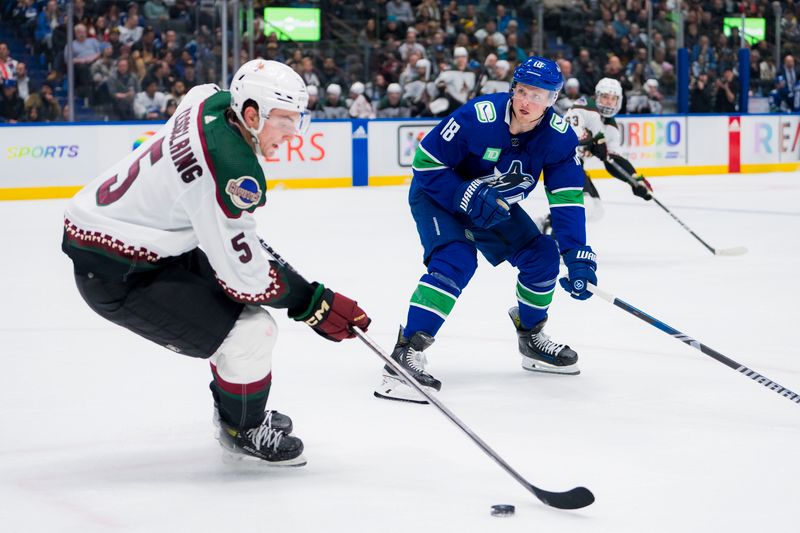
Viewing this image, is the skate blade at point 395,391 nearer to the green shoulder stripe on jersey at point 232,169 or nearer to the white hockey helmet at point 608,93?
the green shoulder stripe on jersey at point 232,169

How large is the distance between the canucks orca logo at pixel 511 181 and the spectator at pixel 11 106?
7528 millimetres

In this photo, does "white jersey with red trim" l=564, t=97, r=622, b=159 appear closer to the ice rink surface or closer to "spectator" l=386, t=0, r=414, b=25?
the ice rink surface

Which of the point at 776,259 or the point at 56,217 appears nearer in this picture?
the point at 776,259

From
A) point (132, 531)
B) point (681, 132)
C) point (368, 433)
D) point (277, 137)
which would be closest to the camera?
point (132, 531)

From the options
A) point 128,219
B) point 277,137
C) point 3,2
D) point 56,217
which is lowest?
point 56,217

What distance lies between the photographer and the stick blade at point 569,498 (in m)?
2.63

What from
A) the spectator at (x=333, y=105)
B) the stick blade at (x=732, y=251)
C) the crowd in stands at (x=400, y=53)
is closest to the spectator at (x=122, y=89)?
the crowd in stands at (x=400, y=53)

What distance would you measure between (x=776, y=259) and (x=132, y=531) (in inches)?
211

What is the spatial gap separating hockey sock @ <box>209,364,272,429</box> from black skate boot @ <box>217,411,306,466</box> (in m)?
0.02

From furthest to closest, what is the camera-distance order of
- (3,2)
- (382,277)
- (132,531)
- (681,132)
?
(681,132), (3,2), (382,277), (132,531)

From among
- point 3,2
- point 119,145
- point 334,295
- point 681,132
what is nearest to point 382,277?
point 334,295

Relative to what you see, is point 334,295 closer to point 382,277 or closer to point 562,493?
point 562,493

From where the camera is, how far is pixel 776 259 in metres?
7.02

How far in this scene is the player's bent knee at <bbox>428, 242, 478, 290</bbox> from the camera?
3838mm
